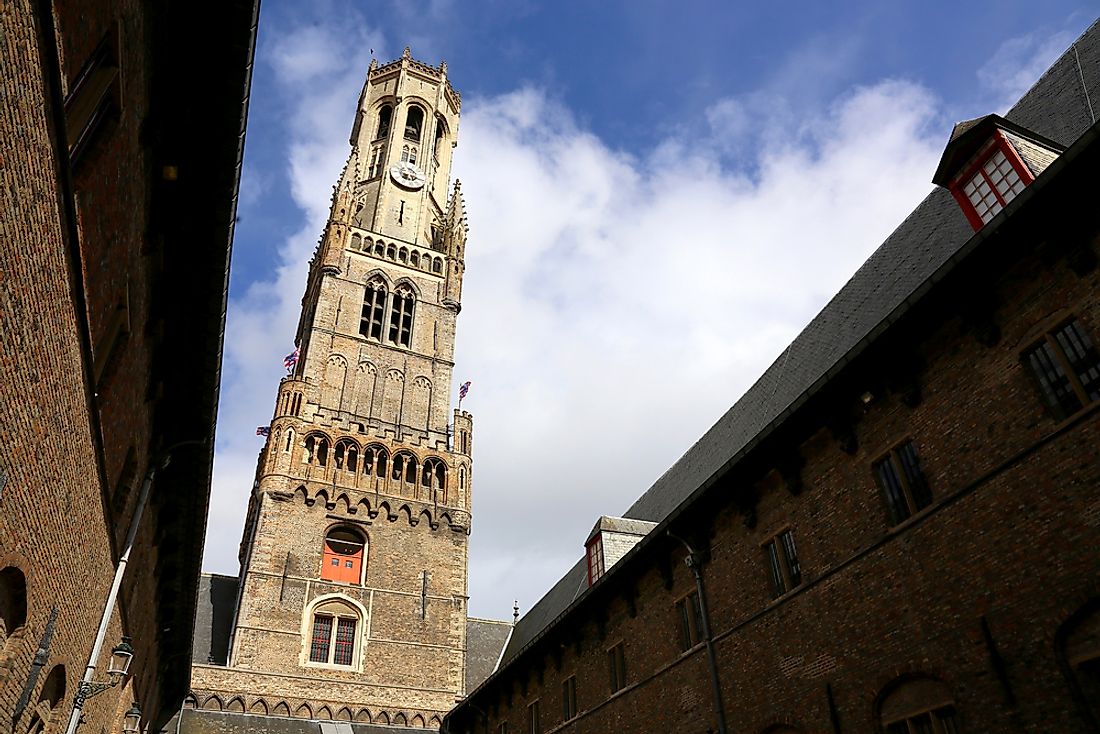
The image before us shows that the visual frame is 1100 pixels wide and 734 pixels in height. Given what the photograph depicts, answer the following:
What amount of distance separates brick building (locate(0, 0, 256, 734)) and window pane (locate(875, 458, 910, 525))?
9948 millimetres

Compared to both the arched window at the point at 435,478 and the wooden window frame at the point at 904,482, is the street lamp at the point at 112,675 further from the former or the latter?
the arched window at the point at 435,478

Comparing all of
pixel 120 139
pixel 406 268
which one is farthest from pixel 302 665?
pixel 120 139

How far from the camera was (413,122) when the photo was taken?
61.0m

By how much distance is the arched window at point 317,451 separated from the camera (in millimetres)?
39406

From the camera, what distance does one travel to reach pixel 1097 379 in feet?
28.6

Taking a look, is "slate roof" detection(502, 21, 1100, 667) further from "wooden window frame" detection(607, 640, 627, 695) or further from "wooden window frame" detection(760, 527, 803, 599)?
"wooden window frame" detection(607, 640, 627, 695)

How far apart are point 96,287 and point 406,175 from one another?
48.8 meters

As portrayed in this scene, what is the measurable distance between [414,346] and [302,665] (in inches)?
755

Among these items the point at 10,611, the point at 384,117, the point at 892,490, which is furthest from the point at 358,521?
the point at 384,117

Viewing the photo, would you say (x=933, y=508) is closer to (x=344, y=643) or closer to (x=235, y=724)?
(x=235, y=724)

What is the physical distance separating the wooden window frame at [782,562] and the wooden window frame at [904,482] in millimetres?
2003

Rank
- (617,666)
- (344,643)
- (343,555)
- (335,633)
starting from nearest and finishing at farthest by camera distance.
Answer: (617,666) → (335,633) → (344,643) → (343,555)

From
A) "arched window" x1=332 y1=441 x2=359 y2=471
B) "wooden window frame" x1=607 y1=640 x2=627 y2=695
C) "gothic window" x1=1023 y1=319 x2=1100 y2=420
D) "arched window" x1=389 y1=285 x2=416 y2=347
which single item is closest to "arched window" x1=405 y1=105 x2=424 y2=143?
"arched window" x1=389 y1=285 x2=416 y2=347

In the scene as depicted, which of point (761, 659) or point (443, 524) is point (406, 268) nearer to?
point (443, 524)
